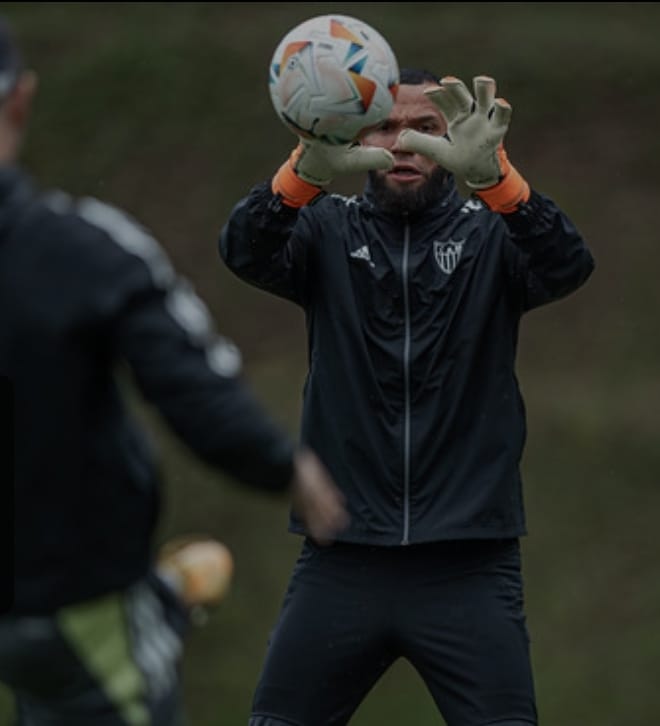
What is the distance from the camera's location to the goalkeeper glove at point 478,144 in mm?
5312

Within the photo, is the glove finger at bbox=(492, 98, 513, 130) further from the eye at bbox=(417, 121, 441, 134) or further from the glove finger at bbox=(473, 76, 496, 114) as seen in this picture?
the eye at bbox=(417, 121, 441, 134)

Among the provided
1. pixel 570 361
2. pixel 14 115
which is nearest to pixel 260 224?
pixel 14 115

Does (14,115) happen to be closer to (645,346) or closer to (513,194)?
(513,194)

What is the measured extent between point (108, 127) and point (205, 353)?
35.5 ft

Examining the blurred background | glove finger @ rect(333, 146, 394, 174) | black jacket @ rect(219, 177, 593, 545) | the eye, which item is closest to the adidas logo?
black jacket @ rect(219, 177, 593, 545)

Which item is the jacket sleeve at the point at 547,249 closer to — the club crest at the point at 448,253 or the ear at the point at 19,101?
the club crest at the point at 448,253

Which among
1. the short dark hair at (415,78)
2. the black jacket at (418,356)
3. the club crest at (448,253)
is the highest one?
the short dark hair at (415,78)

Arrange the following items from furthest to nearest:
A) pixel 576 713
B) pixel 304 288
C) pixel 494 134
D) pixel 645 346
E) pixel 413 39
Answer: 1. pixel 413 39
2. pixel 645 346
3. pixel 576 713
4. pixel 304 288
5. pixel 494 134

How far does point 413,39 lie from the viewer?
559 inches

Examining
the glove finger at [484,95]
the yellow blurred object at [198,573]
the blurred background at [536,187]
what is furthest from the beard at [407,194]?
the blurred background at [536,187]

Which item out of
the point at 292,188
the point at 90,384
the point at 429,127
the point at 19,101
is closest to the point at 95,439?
the point at 90,384

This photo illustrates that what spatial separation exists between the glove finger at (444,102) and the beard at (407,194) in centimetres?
26

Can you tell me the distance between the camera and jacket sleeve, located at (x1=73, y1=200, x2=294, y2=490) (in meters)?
3.70

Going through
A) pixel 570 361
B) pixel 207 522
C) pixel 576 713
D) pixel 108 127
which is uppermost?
pixel 108 127
